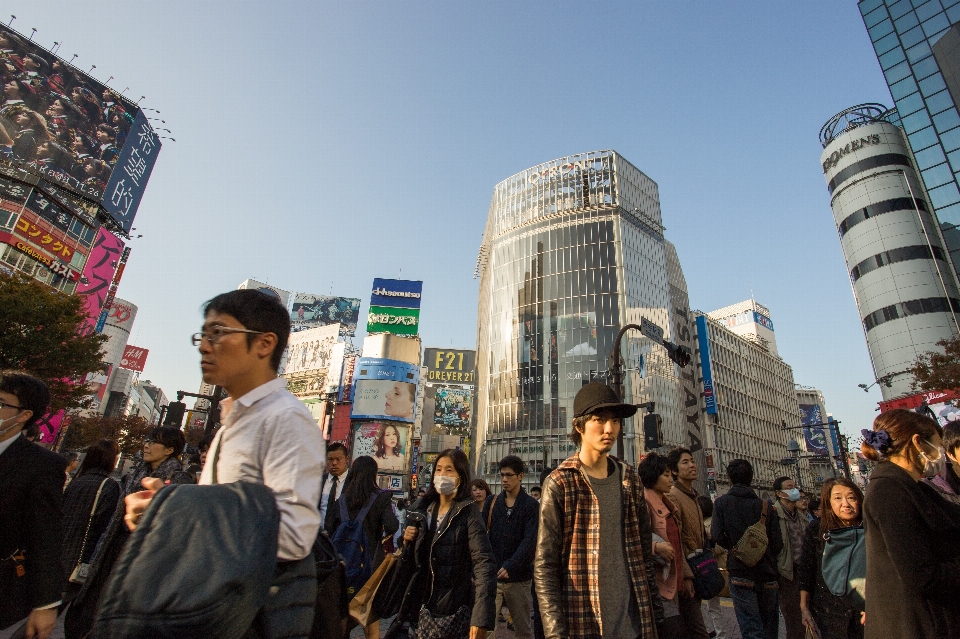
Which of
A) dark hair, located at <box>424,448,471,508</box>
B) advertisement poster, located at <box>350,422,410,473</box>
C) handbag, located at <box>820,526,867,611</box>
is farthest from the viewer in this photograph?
advertisement poster, located at <box>350,422,410,473</box>

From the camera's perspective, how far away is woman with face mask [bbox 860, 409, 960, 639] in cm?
223

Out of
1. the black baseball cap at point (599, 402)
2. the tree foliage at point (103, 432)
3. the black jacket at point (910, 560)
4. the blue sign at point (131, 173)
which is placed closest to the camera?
the black jacket at point (910, 560)

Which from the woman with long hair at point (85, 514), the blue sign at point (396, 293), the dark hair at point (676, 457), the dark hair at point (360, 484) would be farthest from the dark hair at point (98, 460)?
the blue sign at point (396, 293)

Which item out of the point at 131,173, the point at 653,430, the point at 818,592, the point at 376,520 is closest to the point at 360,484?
the point at 376,520

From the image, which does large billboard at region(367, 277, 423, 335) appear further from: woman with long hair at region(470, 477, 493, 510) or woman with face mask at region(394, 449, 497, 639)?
woman with face mask at region(394, 449, 497, 639)

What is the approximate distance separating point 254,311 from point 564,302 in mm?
51367

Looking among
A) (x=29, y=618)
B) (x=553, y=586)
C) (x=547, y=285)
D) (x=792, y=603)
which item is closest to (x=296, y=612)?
(x=553, y=586)

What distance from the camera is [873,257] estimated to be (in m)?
42.0

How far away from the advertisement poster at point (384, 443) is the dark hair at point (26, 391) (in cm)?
4659

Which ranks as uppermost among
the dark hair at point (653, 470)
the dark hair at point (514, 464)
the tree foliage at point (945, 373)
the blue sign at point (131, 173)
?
the blue sign at point (131, 173)

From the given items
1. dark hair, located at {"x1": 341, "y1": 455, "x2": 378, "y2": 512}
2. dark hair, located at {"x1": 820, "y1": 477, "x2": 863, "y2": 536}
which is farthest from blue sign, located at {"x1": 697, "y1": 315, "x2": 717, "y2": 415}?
dark hair, located at {"x1": 341, "y1": 455, "x2": 378, "y2": 512}

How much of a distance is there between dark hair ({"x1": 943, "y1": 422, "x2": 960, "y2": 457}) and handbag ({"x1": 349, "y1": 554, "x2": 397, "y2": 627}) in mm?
4416

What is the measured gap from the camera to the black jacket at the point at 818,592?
3.97m

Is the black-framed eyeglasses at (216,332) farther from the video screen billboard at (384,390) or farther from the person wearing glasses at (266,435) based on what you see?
the video screen billboard at (384,390)
